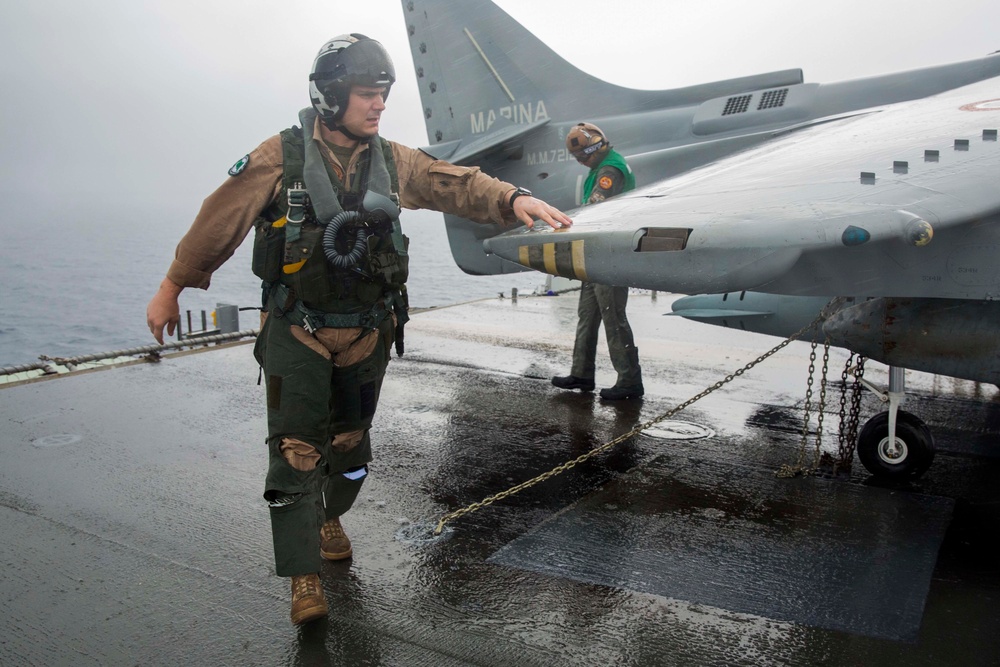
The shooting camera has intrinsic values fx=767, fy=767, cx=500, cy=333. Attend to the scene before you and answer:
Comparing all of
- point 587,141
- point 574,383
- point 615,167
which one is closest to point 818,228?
point 615,167

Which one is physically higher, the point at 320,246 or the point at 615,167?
the point at 615,167

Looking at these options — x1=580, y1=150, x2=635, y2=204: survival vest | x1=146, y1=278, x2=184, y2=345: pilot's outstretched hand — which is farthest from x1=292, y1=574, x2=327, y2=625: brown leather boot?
x1=580, y1=150, x2=635, y2=204: survival vest

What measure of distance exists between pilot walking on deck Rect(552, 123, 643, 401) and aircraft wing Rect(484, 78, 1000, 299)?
1.73 m

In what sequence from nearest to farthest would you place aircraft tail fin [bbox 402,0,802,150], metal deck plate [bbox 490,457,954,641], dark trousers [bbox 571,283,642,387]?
metal deck plate [bbox 490,457,954,641] < dark trousers [bbox 571,283,642,387] < aircraft tail fin [bbox 402,0,802,150]

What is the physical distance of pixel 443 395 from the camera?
22.2ft

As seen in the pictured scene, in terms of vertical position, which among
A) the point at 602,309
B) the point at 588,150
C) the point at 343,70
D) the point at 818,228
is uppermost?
the point at 588,150

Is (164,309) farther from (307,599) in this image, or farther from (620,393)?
(620,393)

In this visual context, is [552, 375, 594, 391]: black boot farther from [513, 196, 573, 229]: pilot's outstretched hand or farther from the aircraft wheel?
[513, 196, 573, 229]: pilot's outstretched hand

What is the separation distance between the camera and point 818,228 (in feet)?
9.60

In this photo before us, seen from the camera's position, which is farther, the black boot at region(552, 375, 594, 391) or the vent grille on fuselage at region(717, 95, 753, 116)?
the vent grille on fuselage at region(717, 95, 753, 116)

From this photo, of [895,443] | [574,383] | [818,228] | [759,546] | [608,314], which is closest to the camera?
[818,228]

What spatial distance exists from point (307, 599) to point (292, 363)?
3.04ft

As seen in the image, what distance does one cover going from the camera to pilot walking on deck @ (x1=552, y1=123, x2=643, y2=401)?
6250 mm

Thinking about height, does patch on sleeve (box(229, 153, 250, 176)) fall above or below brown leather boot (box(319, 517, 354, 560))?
above
